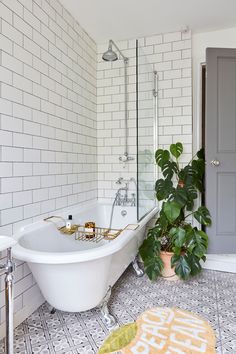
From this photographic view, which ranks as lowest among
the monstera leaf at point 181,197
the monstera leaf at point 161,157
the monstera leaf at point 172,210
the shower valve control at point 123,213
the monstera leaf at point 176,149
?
the shower valve control at point 123,213

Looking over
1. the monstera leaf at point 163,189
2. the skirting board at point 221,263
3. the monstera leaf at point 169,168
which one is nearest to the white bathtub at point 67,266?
the monstera leaf at point 163,189

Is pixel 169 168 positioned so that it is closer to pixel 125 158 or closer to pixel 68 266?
pixel 125 158

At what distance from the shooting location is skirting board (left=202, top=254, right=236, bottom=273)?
2.60 m

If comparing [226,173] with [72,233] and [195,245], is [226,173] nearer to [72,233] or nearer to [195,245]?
[195,245]

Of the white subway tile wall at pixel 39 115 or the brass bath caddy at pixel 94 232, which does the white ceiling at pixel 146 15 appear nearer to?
the white subway tile wall at pixel 39 115

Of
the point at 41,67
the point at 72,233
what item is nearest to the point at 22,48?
the point at 41,67

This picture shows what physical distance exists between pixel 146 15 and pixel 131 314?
8.96ft

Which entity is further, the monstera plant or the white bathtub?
the monstera plant

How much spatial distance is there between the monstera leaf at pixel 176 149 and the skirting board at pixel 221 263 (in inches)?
44.7

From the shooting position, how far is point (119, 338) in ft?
5.29

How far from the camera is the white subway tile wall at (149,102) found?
9.51 ft

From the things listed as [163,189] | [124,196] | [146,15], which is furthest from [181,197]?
[146,15]

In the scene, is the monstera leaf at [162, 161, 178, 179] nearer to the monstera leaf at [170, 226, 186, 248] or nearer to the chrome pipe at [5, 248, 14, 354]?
the monstera leaf at [170, 226, 186, 248]

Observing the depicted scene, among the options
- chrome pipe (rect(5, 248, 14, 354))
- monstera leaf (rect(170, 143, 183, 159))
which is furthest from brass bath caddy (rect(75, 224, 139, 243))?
monstera leaf (rect(170, 143, 183, 159))
